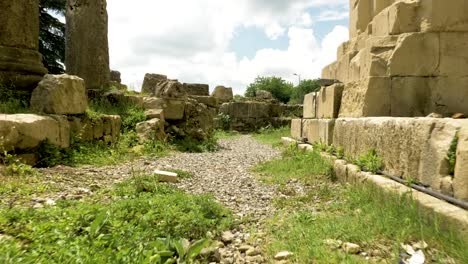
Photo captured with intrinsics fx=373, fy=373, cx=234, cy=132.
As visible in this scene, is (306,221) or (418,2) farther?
(418,2)

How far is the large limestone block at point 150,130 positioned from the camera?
348 inches

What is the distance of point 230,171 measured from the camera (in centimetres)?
641

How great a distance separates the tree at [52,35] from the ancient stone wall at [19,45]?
1066 cm

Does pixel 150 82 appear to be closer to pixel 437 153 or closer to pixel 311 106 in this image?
pixel 311 106

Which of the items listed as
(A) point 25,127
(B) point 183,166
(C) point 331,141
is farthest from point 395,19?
(A) point 25,127

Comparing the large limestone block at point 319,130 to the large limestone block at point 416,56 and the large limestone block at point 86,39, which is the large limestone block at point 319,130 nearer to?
the large limestone block at point 416,56

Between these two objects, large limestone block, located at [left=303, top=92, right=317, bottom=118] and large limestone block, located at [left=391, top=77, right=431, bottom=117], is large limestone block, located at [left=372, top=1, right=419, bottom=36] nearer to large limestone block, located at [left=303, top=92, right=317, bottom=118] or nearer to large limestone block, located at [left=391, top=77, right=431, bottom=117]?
large limestone block, located at [left=391, top=77, right=431, bottom=117]

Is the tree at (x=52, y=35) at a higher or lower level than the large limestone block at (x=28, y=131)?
higher

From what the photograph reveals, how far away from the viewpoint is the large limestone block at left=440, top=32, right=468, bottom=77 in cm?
500

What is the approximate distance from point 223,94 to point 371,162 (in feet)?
54.5

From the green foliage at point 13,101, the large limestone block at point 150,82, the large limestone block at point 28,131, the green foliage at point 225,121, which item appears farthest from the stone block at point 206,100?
the large limestone block at point 28,131

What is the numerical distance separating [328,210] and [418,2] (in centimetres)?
331

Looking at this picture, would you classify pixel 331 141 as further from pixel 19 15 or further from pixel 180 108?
pixel 19 15

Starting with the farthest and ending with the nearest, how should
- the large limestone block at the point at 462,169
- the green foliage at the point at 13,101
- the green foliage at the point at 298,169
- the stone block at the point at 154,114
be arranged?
the stone block at the point at 154,114, the green foliage at the point at 13,101, the green foliage at the point at 298,169, the large limestone block at the point at 462,169
